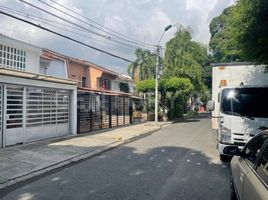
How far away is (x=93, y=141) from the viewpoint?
13914 millimetres

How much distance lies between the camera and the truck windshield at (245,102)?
840 cm

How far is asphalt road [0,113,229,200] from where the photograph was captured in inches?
240

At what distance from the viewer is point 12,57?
17.4m

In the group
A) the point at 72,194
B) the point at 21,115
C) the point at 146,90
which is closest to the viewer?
the point at 72,194

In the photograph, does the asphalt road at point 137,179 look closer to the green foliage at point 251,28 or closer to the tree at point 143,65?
the green foliage at point 251,28

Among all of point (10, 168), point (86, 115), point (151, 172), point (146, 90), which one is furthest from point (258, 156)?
point (146, 90)

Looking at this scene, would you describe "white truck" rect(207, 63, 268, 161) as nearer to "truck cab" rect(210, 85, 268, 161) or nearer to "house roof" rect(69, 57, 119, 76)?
"truck cab" rect(210, 85, 268, 161)

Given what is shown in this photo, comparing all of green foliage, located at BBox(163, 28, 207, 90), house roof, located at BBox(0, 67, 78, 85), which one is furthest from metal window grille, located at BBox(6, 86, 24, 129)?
green foliage, located at BBox(163, 28, 207, 90)

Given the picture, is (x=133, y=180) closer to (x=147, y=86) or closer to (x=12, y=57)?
(x=12, y=57)

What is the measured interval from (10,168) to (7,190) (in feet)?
6.04

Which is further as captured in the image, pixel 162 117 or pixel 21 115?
pixel 162 117

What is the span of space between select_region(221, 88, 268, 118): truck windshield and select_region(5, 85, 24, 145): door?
7.95 metres

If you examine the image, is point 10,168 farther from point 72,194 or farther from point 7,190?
point 72,194

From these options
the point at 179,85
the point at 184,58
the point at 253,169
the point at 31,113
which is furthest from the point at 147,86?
the point at 253,169
